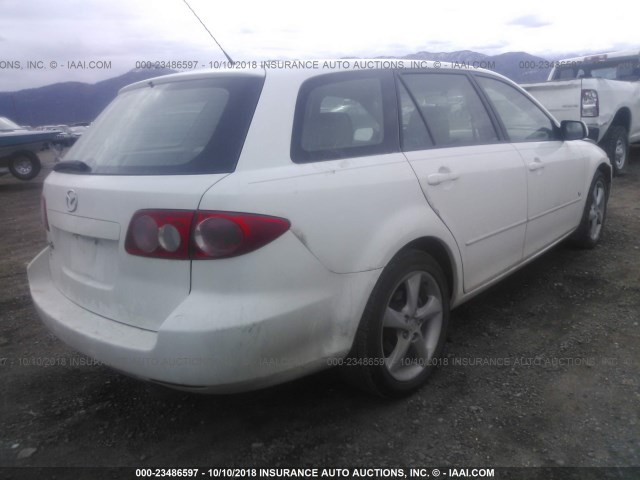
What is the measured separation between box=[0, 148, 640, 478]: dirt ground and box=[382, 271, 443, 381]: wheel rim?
0.56ft

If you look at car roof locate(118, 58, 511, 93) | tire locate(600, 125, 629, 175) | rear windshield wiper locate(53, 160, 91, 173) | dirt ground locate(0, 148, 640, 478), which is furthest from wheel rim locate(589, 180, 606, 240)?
rear windshield wiper locate(53, 160, 91, 173)

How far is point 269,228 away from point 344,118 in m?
0.77

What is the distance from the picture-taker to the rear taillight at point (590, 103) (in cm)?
716

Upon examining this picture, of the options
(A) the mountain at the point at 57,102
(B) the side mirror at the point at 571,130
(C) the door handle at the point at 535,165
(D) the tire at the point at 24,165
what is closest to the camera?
(C) the door handle at the point at 535,165

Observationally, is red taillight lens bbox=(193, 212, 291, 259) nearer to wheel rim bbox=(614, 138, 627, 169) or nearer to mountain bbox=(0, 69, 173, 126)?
wheel rim bbox=(614, 138, 627, 169)

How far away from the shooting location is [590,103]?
7.18 meters

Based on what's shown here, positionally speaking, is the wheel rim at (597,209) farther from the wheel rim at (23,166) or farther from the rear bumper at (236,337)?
the wheel rim at (23,166)

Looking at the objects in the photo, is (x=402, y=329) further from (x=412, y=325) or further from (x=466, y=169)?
(x=466, y=169)

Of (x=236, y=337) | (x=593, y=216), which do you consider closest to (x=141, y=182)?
(x=236, y=337)

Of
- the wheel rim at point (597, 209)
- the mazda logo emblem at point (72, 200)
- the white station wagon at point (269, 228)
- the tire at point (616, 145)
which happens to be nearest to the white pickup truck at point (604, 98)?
the tire at point (616, 145)

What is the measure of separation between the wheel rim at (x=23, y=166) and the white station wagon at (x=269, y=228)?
34.2 feet

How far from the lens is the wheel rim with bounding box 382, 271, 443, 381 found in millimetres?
2477

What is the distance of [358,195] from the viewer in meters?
2.20

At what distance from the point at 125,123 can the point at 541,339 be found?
2.54 metres
